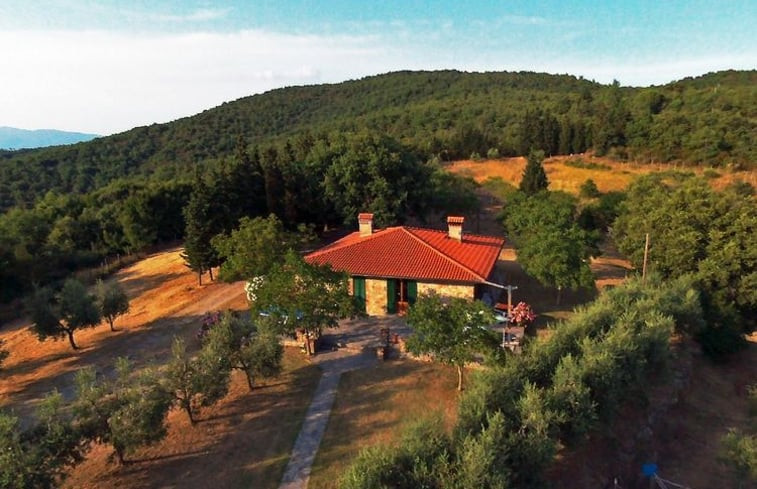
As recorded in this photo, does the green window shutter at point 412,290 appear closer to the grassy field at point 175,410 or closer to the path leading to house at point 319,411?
the path leading to house at point 319,411

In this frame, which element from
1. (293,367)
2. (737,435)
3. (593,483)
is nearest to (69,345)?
(293,367)

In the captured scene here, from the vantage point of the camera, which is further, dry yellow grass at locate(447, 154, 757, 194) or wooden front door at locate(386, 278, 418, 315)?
dry yellow grass at locate(447, 154, 757, 194)

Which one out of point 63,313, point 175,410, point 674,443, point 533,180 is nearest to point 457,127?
point 533,180

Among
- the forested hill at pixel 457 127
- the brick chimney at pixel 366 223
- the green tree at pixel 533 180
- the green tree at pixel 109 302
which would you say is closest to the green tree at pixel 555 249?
the brick chimney at pixel 366 223

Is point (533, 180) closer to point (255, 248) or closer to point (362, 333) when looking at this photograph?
point (362, 333)

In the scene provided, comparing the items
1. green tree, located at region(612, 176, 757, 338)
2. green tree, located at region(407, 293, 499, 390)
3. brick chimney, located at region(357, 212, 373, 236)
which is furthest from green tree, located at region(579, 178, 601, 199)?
green tree, located at region(407, 293, 499, 390)

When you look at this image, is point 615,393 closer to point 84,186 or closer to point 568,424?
point 568,424

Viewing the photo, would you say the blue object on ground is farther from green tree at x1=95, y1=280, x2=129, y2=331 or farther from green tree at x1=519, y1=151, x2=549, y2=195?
green tree at x1=519, y1=151, x2=549, y2=195
